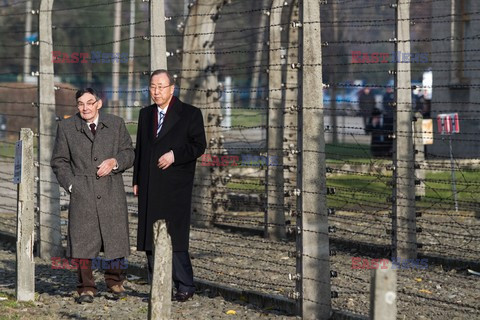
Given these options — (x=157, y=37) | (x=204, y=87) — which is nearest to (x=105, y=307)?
(x=157, y=37)

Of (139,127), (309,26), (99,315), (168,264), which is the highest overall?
(309,26)

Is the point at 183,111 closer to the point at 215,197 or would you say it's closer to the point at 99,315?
the point at 99,315

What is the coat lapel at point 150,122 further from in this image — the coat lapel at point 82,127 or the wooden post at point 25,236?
the wooden post at point 25,236

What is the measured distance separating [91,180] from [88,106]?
0.58 meters

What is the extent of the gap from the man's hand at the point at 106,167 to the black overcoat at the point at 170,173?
0.68 feet

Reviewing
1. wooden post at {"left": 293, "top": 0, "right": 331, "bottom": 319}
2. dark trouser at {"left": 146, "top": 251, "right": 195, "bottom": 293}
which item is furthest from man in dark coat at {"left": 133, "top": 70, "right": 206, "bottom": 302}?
wooden post at {"left": 293, "top": 0, "right": 331, "bottom": 319}

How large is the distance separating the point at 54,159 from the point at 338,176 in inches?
463

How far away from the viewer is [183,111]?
960 centimetres

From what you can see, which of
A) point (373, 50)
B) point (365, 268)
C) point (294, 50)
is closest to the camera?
point (365, 268)

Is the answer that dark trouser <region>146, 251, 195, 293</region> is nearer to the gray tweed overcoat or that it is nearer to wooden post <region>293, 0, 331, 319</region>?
the gray tweed overcoat

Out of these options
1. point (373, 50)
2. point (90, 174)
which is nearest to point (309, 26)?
point (90, 174)

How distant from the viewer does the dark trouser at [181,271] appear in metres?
9.53

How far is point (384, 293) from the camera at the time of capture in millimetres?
Answer: 5832

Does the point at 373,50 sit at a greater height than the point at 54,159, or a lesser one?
greater
